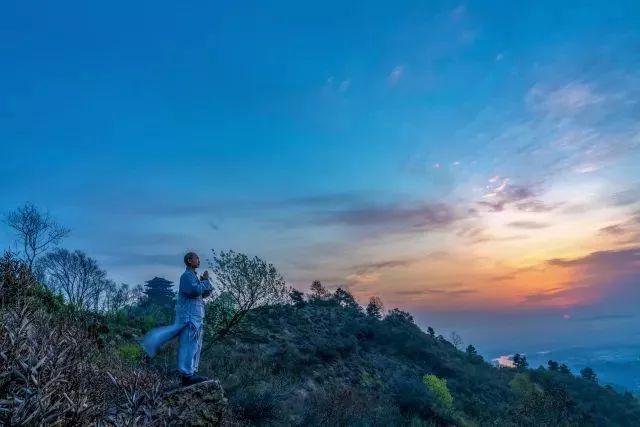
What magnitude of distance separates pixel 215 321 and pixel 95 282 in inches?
1137

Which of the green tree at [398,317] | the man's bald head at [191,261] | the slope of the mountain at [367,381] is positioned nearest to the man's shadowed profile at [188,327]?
the man's bald head at [191,261]

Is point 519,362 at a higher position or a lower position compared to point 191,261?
lower

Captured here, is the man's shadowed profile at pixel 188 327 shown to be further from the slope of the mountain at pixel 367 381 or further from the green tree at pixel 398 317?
the green tree at pixel 398 317

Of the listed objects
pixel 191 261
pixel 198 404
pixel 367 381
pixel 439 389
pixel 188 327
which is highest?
pixel 191 261

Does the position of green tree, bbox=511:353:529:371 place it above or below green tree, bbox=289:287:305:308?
below

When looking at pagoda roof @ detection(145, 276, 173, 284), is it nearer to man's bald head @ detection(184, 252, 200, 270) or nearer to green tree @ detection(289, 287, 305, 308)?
green tree @ detection(289, 287, 305, 308)

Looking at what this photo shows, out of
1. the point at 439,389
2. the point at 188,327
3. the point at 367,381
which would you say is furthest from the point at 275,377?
the point at 439,389

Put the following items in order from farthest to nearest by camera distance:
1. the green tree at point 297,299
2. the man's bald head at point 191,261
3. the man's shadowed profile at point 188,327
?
the green tree at point 297,299, the man's bald head at point 191,261, the man's shadowed profile at point 188,327

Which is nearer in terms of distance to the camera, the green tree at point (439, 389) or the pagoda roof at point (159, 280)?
the green tree at point (439, 389)

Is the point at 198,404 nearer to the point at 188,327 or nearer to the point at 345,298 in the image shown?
the point at 188,327

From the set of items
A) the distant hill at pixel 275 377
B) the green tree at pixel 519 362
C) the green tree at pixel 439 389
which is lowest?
the green tree at pixel 519 362

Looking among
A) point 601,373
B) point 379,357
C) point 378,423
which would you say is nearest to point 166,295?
point 379,357

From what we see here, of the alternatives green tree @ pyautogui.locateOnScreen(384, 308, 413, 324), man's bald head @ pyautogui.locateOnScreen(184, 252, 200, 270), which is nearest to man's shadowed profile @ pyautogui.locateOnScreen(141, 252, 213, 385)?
man's bald head @ pyautogui.locateOnScreen(184, 252, 200, 270)

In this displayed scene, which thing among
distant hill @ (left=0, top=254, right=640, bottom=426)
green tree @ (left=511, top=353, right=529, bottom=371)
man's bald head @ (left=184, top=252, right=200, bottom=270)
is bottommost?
green tree @ (left=511, top=353, right=529, bottom=371)
